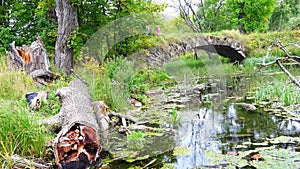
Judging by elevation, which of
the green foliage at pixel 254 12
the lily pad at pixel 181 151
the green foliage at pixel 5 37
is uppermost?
the green foliage at pixel 254 12

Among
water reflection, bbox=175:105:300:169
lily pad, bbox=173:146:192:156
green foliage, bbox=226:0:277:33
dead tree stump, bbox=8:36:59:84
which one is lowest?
lily pad, bbox=173:146:192:156

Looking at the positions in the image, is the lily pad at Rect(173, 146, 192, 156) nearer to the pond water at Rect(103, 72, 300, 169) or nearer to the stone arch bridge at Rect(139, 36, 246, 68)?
the pond water at Rect(103, 72, 300, 169)

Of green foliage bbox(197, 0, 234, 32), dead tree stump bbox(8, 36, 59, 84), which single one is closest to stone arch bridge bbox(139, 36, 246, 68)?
dead tree stump bbox(8, 36, 59, 84)

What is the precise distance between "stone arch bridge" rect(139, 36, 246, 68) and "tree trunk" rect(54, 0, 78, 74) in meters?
2.53

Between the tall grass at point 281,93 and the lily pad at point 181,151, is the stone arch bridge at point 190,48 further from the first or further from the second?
the lily pad at point 181,151

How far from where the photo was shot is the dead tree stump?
576 cm

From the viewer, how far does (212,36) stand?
12.2 metres

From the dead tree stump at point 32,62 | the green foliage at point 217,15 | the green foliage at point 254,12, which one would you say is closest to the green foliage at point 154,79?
the dead tree stump at point 32,62

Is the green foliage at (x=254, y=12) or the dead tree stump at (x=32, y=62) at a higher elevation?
the green foliage at (x=254, y=12)

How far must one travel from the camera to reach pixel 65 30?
7.15 meters

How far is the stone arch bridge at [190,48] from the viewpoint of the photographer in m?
9.48

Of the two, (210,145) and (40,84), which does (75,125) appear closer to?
(210,145)

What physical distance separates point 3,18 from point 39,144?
9204 millimetres

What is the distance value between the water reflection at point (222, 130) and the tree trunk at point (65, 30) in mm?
4066
